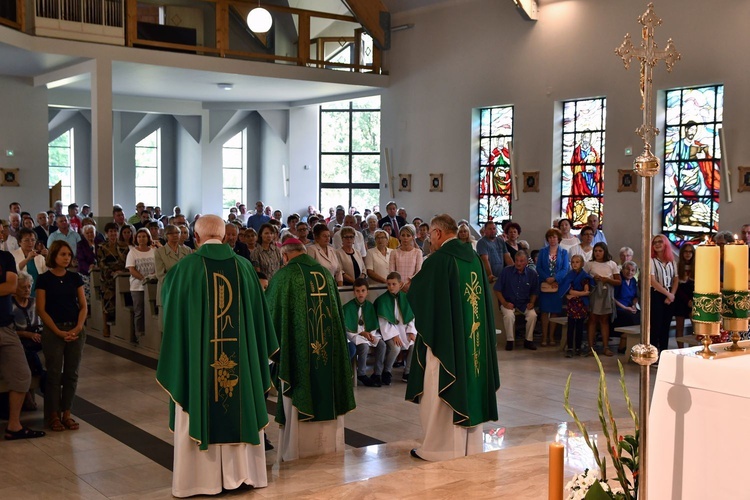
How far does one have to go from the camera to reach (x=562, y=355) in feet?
33.8

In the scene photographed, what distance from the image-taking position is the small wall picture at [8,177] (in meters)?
16.6

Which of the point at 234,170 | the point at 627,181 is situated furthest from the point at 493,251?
the point at 234,170

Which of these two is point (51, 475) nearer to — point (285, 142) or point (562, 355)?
point (562, 355)

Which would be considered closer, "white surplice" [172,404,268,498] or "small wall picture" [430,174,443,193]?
"white surplice" [172,404,268,498]

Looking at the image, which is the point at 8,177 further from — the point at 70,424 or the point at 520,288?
the point at 70,424

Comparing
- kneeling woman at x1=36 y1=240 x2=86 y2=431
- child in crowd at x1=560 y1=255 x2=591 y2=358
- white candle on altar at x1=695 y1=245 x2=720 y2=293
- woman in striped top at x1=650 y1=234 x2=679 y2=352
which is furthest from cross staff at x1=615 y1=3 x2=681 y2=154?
child in crowd at x1=560 y1=255 x2=591 y2=358

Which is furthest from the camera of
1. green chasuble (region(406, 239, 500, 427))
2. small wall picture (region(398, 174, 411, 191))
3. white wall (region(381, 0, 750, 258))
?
small wall picture (region(398, 174, 411, 191))

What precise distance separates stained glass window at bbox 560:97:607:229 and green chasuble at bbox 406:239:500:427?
8.37m

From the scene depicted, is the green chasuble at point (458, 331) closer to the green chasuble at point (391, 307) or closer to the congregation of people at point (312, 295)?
the congregation of people at point (312, 295)

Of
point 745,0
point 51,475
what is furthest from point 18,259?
point 745,0

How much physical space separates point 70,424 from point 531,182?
10010 mm

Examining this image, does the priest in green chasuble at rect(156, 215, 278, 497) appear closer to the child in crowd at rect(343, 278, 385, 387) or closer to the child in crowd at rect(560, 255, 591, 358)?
the child in crowd at rect(343, 278, 385, 387)

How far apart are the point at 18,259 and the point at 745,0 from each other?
31.6 ft

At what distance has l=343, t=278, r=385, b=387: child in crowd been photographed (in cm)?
841
